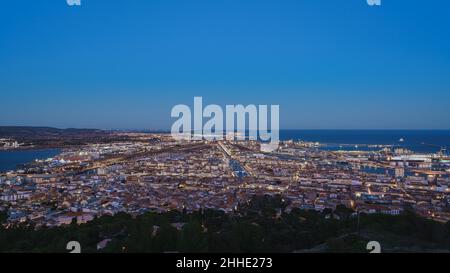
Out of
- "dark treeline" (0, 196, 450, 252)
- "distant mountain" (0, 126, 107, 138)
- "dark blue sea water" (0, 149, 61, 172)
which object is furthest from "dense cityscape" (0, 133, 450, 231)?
"distant mountain" (0, 126, 107, 138)

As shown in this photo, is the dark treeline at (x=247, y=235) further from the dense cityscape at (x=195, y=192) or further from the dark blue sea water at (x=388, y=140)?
the dark blue sea water at (x=388, y=140)

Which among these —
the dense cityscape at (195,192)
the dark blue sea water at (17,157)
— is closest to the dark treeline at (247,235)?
the dense cityscape at (195,192)

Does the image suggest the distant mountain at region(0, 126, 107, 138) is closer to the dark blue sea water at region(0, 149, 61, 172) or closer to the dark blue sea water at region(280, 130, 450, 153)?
the dark blue sea water at region(0, 149, 61, 172)

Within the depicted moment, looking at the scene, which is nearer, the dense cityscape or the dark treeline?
the dark treeline

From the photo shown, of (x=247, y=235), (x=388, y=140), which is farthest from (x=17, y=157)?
(x=388, y=140)

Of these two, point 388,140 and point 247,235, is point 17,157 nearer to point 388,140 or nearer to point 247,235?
point 247,235

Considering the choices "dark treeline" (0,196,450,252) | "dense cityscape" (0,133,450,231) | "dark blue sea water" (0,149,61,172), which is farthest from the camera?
"dark blue sea water" (0,149,61,172)
